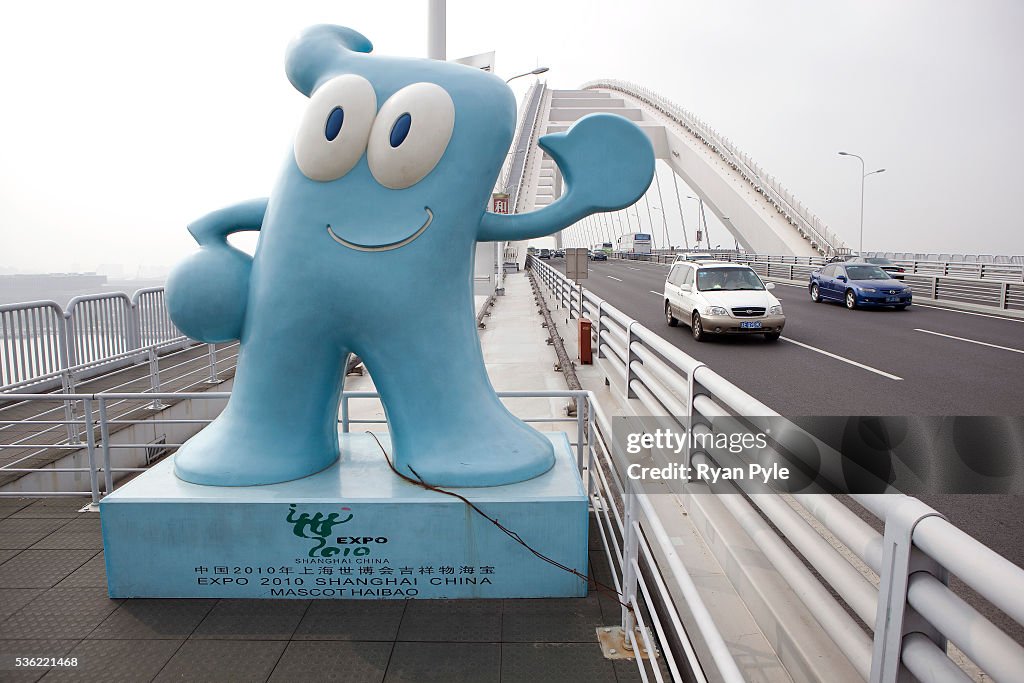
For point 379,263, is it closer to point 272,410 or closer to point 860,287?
point 272,410

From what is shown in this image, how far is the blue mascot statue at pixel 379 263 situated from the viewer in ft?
10.7

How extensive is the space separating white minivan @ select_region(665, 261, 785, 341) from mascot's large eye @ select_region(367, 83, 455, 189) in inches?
366

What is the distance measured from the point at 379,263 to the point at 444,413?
31.5 inches

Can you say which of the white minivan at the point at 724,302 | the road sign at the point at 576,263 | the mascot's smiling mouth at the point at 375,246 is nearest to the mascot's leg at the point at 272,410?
the mascot's smiling mouth at the point at 375,246

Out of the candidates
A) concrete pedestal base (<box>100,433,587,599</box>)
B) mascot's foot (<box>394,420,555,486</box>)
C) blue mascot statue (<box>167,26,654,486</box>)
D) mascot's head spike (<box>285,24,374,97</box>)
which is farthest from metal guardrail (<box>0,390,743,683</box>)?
mascot's head spike (<box>285,24,374,97</box>)

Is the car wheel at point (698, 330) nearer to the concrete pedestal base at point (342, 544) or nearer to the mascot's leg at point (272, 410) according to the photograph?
the concrete pedestal base at point (342, 544)

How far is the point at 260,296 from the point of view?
3.46 m

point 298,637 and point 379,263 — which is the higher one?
point 379,263

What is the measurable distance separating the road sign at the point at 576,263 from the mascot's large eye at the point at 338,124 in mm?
9947

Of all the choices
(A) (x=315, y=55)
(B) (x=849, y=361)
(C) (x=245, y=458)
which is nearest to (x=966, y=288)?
(B) (x=849, y=361)

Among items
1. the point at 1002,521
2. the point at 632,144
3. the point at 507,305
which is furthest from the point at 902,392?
the point at 507,305

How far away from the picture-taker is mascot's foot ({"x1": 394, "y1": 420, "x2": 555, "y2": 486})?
11.0 feet

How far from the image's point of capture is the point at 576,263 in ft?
43.7

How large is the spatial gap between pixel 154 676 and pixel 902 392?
305 inches
